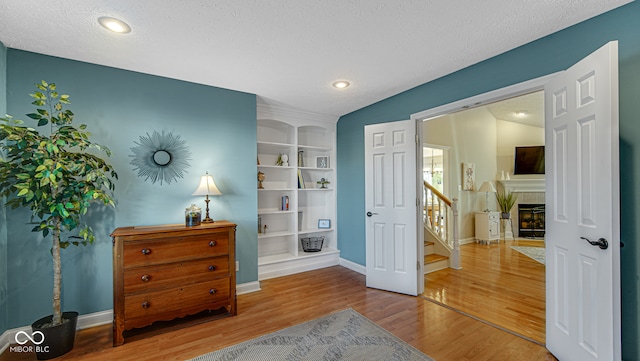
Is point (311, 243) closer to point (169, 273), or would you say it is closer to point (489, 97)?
point (169, 273)

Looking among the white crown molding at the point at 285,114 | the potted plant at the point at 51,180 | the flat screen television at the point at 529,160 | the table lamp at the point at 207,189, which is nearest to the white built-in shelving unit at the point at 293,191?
the white crown molding at the point at 285,114

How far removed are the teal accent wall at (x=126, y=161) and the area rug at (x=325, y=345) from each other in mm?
1197

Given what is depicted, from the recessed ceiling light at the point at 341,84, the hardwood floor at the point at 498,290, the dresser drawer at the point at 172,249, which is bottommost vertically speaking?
the hardwood floor at the point at 498,290

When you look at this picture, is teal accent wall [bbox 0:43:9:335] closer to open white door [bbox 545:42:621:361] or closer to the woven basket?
the woven basket

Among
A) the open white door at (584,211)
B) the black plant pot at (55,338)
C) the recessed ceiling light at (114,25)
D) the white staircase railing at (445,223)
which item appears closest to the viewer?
the open white door at (584,211)

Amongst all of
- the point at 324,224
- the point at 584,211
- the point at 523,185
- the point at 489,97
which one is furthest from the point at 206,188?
the point at 523,185

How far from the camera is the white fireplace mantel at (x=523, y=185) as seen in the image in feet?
21.3

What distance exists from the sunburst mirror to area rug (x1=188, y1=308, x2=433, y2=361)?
1.82 m

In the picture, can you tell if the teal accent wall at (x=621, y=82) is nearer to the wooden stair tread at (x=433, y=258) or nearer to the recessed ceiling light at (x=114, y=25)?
the wooden stair tread at (x=433, y=258)

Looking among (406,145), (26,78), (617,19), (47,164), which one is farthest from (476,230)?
(26,78)

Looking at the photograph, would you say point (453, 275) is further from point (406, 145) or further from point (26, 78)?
point (26, 78)

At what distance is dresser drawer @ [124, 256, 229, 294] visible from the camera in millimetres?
2287

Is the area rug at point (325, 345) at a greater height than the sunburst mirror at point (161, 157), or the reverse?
the sunburst mirror at point (161, 157)

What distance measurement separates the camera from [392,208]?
3.33 m
